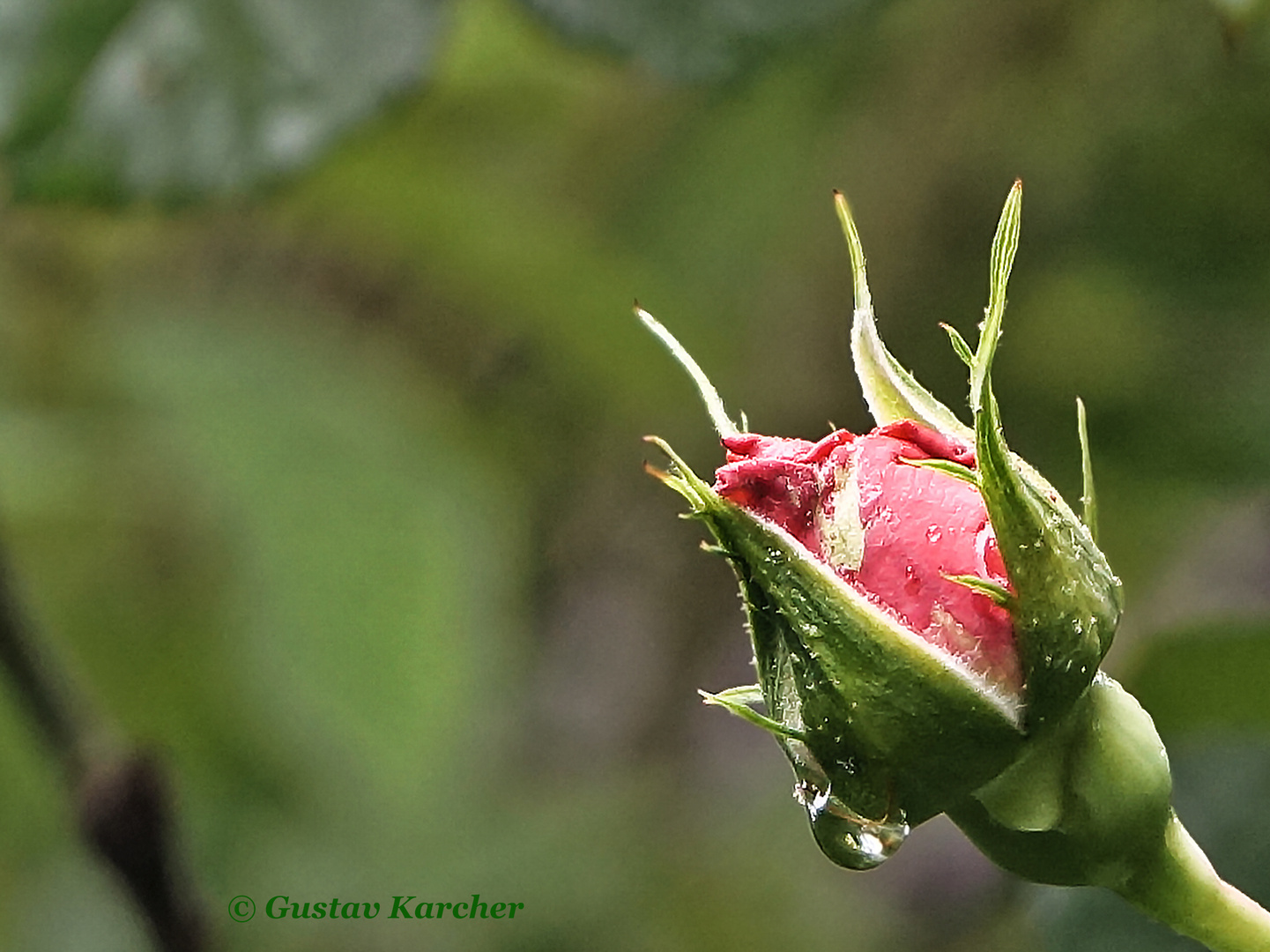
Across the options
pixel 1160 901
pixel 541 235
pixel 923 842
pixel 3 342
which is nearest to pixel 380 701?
pixel 541 235

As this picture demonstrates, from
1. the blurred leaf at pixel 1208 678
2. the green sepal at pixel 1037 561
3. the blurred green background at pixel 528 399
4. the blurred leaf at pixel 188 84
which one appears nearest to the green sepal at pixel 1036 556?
the green sepal at pixel 1037 561

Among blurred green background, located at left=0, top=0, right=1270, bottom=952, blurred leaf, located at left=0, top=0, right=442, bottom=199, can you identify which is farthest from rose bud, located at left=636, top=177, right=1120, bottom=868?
blurred green background, located at left=0, top=0, right=1270, bottom=952

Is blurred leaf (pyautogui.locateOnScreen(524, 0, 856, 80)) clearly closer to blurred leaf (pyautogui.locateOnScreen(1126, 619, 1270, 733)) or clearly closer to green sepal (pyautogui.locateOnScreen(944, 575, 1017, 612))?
blurred leaf (pyautogui.locateOnScreen(1126, 619, 1270, 733))

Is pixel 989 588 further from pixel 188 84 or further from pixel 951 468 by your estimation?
pixel 188 84

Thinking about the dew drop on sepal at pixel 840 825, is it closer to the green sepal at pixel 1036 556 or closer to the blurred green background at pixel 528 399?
the green sepal at pixel 1036 556

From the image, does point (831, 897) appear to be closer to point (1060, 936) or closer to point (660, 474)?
point (1060, 936)

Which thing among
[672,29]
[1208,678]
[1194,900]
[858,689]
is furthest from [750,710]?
[672,29]
